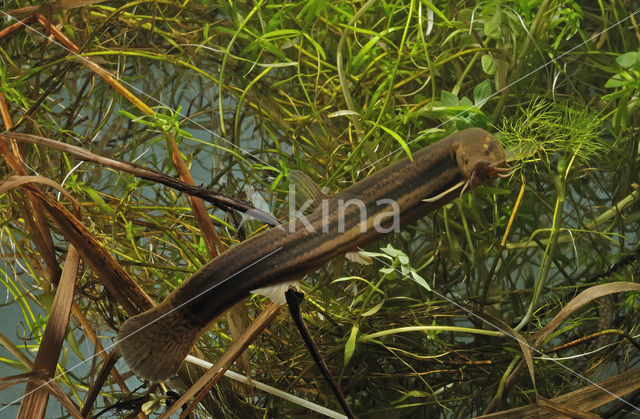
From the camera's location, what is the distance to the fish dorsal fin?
0.59 meters

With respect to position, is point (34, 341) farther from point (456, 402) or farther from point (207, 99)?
point (456, 402)

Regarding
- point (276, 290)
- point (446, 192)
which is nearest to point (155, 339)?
point (276, 290)

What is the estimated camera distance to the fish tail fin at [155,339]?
0.59m

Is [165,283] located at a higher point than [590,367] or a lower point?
higher

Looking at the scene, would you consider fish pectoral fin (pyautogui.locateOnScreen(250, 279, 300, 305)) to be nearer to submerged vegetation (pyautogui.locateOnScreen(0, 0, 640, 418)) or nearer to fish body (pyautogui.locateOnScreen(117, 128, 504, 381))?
fish body (pyautogui.locateOnScreen(117, 128, 504, 381))

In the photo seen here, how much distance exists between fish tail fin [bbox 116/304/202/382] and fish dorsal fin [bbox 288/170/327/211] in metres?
0.15

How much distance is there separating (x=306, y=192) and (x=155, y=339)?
0.19m

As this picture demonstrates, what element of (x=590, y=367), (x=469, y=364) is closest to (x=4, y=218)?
(x=469, y=364)

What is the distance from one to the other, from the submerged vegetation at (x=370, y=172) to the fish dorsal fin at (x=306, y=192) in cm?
10

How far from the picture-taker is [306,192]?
59 cm

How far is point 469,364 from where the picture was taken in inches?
31.3

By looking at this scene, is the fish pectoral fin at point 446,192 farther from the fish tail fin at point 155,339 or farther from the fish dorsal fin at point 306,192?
the fish tail fin at point 155,339

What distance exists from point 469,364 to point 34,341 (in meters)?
0.74

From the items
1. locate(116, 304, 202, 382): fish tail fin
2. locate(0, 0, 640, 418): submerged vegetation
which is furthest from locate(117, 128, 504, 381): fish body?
locate(0, 0, 640, 418): submerged vegetation
